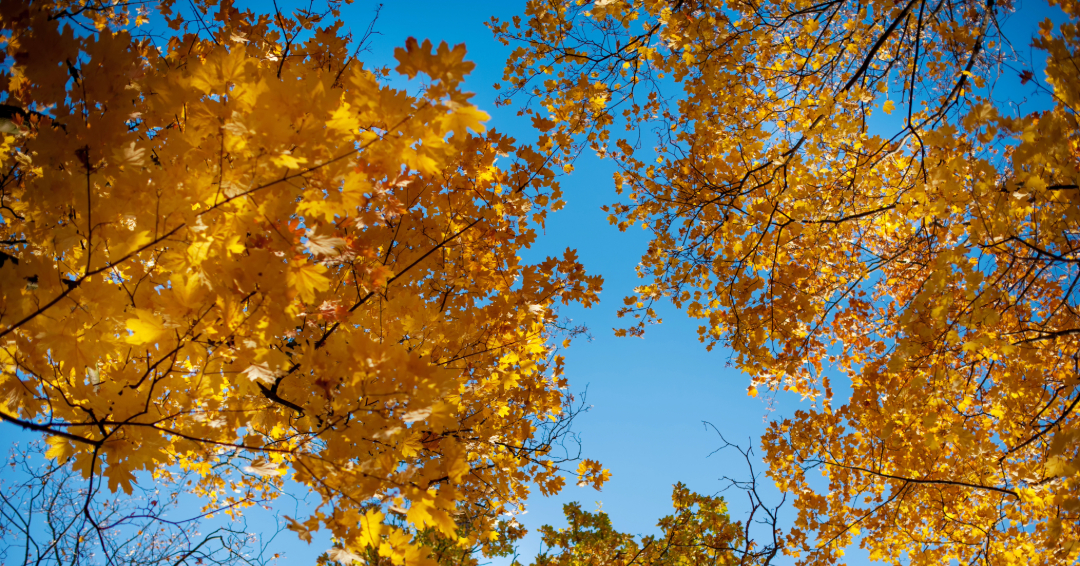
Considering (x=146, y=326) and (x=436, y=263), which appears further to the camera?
(x=436, y=263)

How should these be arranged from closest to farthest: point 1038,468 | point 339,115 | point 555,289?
point 339,115 → point 555,289 → point 1038,468

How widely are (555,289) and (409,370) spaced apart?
1821mm

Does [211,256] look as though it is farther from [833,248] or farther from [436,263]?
[833,248]

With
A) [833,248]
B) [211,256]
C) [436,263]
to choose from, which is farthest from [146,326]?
[833,248]

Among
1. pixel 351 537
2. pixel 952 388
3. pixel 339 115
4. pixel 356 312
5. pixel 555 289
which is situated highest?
pixel 555 289

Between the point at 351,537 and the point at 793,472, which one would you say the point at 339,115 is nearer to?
the point at 351,537

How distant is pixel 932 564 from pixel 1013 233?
442 cm

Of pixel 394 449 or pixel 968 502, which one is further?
pixel 968 502

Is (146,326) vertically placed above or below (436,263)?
below

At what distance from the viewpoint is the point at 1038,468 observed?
3941mm

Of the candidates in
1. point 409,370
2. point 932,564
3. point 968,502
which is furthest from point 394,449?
point 968,502

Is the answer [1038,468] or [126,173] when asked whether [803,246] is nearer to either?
[1038,468]

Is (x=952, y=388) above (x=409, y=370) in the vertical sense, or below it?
above

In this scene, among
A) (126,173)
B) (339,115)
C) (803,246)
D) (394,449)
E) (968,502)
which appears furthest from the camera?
(968,502)
